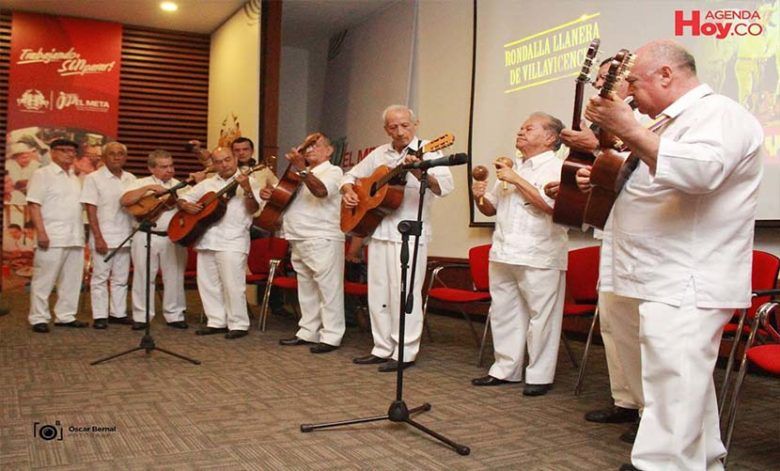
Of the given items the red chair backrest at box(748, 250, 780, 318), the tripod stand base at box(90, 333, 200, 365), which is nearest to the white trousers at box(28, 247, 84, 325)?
the tripod stand base at box(90, 333, 200, 365)

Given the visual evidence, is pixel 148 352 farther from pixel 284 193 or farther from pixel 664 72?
pixel 664 72

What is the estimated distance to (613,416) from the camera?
3344 mm

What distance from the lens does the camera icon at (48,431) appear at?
116 inches

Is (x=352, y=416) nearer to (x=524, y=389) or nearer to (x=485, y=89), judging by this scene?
(x=524, y=389)

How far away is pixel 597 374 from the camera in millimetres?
4520

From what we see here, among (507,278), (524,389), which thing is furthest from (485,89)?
(524,389)

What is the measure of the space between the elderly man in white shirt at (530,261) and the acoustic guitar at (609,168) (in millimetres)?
884

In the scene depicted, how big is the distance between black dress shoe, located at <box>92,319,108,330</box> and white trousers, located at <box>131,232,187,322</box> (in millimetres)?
246

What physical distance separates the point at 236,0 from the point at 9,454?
7.16 metres

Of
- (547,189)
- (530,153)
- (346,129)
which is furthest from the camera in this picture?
(346,129)

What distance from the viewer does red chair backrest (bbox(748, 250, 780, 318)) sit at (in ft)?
11.6

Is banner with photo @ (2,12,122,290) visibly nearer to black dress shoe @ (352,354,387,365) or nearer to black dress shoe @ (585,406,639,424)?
black dress shoe @ (352,354,387,365)

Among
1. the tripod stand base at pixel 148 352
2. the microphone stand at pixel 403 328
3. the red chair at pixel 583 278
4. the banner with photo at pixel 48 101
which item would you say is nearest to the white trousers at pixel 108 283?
the tripod stand base at pixel 148 352

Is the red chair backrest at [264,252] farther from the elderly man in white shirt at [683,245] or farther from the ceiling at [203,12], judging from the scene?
Answer: the elderly man in white shirt at [683,245]
